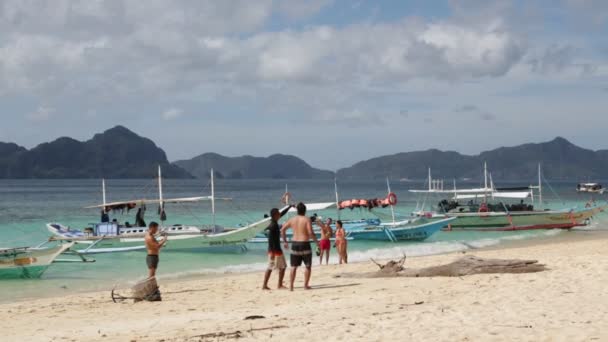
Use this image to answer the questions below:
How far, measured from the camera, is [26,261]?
61.5ft

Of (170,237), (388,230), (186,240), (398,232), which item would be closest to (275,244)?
(186,240)

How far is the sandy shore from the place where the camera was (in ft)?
28.2

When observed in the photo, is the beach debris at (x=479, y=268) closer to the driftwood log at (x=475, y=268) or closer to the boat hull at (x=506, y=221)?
the driftwood log at (x=475, y=268)

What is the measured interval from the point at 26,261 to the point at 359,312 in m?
12.0

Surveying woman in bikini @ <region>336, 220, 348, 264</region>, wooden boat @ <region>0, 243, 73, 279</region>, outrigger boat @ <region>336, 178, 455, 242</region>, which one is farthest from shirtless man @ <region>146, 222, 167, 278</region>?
outrigger boat @ <region>336, 178, 455, 242</region>

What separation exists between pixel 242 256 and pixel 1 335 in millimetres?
15703

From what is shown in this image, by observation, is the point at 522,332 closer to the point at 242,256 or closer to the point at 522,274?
the point at 522,274

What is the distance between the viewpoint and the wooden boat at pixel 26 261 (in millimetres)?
18578

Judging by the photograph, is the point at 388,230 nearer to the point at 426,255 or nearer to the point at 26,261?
the point at 426,255

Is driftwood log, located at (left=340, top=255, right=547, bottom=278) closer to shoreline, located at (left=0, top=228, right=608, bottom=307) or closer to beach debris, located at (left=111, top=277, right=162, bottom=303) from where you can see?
beach debris, located at (left=111, top=277, right=162, bottom=303)

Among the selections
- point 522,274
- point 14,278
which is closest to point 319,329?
point 522,274

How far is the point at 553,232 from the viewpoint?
36688 millimetres

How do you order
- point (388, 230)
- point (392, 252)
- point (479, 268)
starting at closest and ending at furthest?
1. point (479, 268)
2. point (392, 252)
3. point (388, 230)

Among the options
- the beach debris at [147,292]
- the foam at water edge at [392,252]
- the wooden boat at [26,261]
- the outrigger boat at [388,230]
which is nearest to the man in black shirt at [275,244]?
the beach debris at [147,292]
